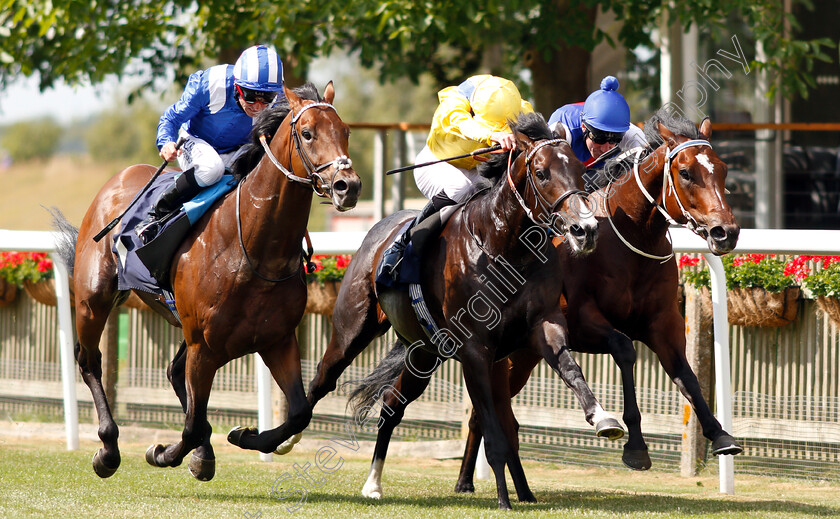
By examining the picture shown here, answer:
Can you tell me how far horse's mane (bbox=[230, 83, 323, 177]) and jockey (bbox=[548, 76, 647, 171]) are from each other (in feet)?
3.79

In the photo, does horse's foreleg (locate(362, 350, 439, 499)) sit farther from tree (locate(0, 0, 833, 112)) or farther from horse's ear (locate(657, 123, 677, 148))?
tree (locate(0, 0, 833, 112))

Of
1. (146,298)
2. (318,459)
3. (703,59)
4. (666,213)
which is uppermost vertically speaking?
(703,59)

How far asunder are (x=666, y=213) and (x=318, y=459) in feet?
10.1

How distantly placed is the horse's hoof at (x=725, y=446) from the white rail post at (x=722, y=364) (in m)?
0.90

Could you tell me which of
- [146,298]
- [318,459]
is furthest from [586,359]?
[146,298]

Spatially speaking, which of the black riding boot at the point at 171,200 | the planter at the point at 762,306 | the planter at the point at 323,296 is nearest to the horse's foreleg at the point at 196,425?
the black riding boot at the point at 171,200

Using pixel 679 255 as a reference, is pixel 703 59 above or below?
above

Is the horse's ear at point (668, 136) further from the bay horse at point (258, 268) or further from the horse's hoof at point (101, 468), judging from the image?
the horse's hoof at point (101, 468)

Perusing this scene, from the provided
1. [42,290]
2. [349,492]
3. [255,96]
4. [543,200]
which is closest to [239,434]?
[349,492]

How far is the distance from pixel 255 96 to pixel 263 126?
312 millimetres

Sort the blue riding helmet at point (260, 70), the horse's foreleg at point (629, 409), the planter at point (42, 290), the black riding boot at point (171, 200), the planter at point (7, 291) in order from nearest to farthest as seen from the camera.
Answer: the horse's foreleg at point (629, 409) < the blue riding helmet at point (260, 70) < the black riding boot at point (171, 200) < the planter at point (42, 290) < the planter at point (7, 291)

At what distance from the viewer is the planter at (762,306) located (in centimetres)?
621

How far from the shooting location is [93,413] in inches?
322

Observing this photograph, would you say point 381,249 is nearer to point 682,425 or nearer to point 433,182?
point 433,182
